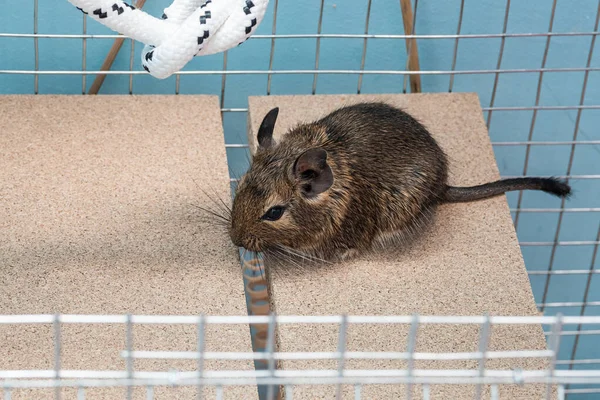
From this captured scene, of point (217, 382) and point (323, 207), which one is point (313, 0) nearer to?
point (323, 207)

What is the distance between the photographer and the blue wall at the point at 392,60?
2662mm

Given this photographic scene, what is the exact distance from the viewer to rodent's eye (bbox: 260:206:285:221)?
1.83 m

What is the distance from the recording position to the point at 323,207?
1.87 metres

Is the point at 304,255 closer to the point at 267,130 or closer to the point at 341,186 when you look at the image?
the point at 341,186

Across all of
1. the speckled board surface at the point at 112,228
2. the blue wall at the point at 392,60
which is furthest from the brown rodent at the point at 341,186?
the blue wall at the point at 392,60

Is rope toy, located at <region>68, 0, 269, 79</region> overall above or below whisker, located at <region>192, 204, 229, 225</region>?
above

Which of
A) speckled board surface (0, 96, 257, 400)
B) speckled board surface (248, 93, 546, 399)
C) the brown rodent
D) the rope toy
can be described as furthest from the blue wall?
the rope toy

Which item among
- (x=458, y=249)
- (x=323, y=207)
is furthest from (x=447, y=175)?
(x=323, y=207)

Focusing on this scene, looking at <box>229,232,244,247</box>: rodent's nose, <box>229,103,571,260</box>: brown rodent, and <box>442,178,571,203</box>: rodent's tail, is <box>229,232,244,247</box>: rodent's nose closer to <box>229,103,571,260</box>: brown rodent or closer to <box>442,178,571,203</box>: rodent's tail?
<box>229,103,571,260</box>: brown rodent

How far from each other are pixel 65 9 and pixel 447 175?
117cm

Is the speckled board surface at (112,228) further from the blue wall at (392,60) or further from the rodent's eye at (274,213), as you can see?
the blue wall at (392,60)

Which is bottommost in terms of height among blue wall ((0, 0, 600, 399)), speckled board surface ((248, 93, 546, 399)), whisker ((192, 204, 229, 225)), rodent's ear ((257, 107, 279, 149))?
speckled board surface ((248, 93, 546, 399))

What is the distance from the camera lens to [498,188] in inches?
83.0

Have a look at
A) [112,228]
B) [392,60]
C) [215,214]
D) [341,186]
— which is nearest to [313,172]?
[341,186]
